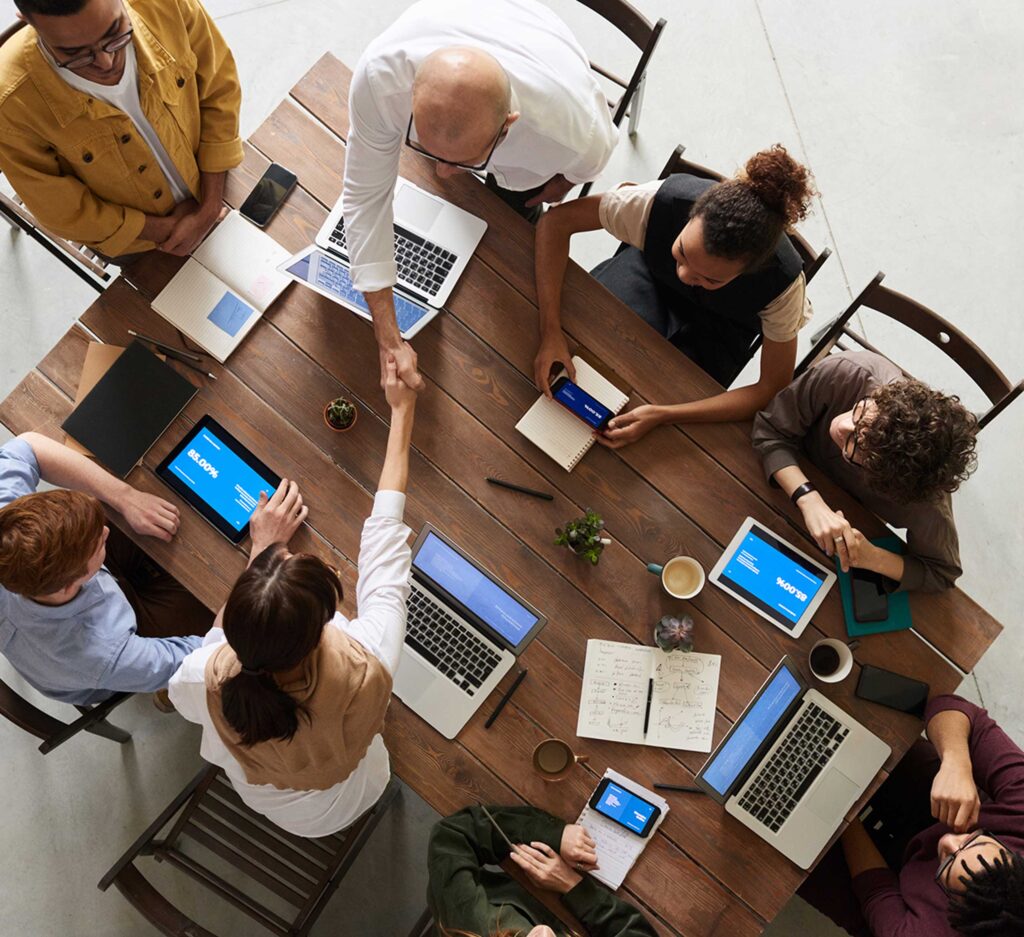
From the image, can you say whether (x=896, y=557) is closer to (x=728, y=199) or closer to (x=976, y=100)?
(x=728, y=199)

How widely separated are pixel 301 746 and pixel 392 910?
140 centimetres

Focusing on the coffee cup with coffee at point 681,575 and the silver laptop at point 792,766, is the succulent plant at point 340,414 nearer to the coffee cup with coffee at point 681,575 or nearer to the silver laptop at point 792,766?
the coffee cup with coffee at point 681,575

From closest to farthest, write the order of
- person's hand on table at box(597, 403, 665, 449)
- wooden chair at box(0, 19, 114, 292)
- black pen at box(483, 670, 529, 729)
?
black pen at box(483, 670, 529, 729) < person's hand on table at box(597, 403, 665, 449) < wooden chair at box(0, 19, 114, 292)

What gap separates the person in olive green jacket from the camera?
189 centimetres

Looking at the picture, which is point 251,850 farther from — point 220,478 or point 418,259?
point 418,259

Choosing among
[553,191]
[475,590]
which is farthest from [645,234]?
[475,590]

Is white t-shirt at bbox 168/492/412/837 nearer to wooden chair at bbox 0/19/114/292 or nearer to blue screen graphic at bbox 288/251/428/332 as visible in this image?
blue screen graphic at bbox 288/251/428/332

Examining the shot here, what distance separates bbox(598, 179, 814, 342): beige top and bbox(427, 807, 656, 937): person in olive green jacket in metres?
1.30

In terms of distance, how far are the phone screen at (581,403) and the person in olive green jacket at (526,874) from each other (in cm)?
93

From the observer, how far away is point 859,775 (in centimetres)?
204

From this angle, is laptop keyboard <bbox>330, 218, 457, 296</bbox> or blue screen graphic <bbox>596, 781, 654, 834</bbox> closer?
blue screen graphic <bbox>596, 781, 654, 834</bbox>

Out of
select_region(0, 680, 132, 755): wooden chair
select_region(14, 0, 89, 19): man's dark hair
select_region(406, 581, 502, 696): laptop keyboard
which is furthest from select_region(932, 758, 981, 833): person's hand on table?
select_region(14, 0, 89, 19): man's dark hair

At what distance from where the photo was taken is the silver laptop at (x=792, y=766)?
201 centimetres

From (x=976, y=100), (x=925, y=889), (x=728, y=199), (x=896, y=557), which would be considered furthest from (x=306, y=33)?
(x=925, y=889)
